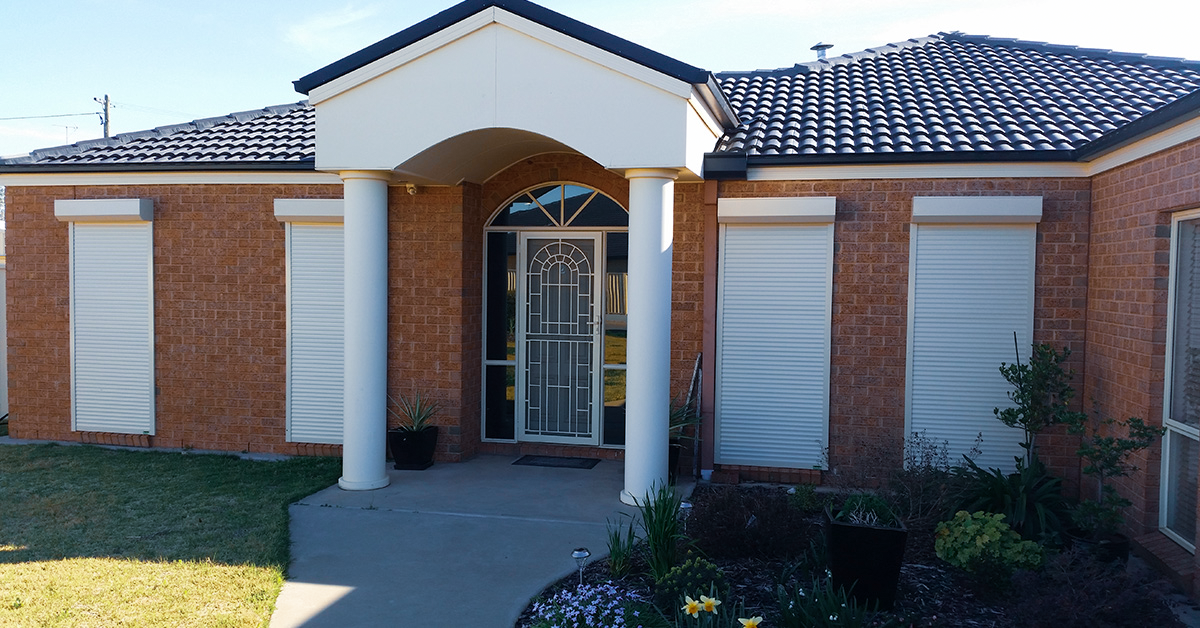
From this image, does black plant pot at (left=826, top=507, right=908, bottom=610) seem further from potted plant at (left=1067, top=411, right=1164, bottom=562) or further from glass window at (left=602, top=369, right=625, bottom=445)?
glass window at (left=602, top=369, right=625, bottom=445)

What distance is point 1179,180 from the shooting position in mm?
6125

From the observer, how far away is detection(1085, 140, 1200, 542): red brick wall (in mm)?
6363

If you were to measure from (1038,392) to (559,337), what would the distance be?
4.80m

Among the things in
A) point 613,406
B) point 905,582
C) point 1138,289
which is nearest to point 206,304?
point 613,406

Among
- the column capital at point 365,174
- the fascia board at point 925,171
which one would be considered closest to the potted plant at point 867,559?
the fascia board at point 925,171

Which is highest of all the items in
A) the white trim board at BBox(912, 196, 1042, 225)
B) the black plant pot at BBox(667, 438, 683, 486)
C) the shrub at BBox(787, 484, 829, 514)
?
the white trim board at BBox(912, 196, 1042, 225)

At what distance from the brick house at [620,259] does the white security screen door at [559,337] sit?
3cm

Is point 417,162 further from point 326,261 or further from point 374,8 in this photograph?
point 374,8

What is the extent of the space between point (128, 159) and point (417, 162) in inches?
165

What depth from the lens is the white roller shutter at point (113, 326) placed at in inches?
398

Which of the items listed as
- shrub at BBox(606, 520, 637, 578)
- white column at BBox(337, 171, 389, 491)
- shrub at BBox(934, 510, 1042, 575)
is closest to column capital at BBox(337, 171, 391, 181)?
white column at BBox(337, 171, 389, 491)

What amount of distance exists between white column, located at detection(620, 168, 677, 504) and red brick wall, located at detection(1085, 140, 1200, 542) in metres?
3.63

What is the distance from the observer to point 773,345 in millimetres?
8695

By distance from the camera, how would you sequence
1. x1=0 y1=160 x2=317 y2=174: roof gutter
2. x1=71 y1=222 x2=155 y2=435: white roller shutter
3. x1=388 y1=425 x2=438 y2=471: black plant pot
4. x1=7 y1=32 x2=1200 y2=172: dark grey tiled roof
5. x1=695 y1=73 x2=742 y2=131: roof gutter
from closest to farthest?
x1=695 y1=73 x2=742 y2=131: roof gutter
x1=7 y1=32 x2=1200 y2=172: dark grey tiled roof
x1=388 y1=425 x2=438 y2=471: black plant pot
x1=0 y1=160 x2=317 y2=174: roof gutter
x1=71 y1=222 x2=155 y2=435: white roller shutter
